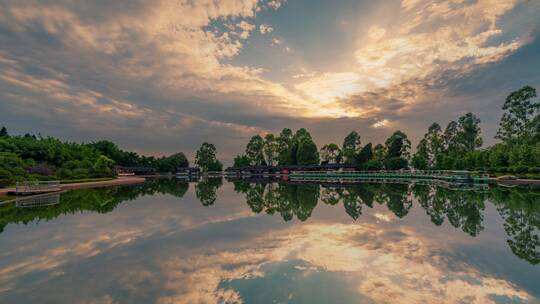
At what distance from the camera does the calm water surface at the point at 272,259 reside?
17.0 feet

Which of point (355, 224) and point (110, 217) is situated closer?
point (355, 224)

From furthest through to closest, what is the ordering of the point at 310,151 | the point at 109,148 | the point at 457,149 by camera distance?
the point at 109,148 < the point at 310,151 < the point at 457,149

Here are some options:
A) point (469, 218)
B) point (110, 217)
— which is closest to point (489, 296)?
point (469, 218)

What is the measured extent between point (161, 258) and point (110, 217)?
25.0 feet

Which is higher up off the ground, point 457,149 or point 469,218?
point 457,149

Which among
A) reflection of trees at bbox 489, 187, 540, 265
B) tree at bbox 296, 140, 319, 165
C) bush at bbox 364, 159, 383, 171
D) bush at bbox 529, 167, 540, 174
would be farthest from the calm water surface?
tree at bbox 296, 140, 319, 165

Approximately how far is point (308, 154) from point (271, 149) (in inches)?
599

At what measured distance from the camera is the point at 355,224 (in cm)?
1128

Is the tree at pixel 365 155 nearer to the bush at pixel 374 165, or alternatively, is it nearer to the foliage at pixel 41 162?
the bush at pixel 374 165

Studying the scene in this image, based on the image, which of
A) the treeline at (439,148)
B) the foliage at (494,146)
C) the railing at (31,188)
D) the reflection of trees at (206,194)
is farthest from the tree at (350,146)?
the railing at (31,188)

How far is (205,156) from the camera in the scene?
92125 mm

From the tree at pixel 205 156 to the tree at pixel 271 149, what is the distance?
23.5 m

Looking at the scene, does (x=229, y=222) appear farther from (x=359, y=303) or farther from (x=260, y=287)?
(x=359, y=303)

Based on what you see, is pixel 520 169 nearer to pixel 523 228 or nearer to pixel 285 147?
pixel 523 228
